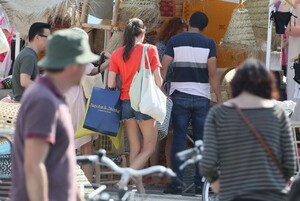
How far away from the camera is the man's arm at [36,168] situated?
14.3ft

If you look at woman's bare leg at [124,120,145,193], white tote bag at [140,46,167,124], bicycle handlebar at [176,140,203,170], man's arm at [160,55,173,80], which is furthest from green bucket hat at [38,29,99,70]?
man's arm at [160,55,173,80]

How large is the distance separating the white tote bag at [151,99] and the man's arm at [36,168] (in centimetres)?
444

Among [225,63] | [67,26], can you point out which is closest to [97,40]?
[67,26]

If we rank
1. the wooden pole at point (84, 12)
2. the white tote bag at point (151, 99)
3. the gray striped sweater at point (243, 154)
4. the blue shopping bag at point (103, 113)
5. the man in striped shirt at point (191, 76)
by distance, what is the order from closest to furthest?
the gray striped sweater at point (243, 154)
the white tote bag at point (151, 99)
the blue shopping bag at point (103, 113)
the man in striped shirt at point (191, 76)
the wooden pole at point (84, 12)

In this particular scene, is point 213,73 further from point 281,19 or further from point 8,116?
point 8,116

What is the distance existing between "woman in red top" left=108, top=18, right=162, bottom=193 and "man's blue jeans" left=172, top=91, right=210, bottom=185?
0.49 meters

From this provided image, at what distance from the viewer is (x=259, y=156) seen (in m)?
4.92

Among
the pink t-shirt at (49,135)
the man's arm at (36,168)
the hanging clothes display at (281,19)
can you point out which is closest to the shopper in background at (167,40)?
the hanging clothes display at (281,19)

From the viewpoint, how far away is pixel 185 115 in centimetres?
948

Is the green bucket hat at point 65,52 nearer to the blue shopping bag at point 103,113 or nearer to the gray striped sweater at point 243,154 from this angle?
the gray striped sweater at point 243,154

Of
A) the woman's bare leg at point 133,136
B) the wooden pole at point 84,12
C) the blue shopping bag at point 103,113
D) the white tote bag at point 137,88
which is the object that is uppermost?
the wooden pole at point 84,12

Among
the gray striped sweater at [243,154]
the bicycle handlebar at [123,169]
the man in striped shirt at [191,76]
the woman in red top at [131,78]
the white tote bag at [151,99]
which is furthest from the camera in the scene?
the man in striped shirt at [191,76]

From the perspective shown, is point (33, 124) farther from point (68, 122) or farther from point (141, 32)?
point (141, 32)

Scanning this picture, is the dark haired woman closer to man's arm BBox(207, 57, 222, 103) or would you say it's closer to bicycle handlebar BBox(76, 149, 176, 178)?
bicycle handlebar BBox(76, 149, 176, 178)
